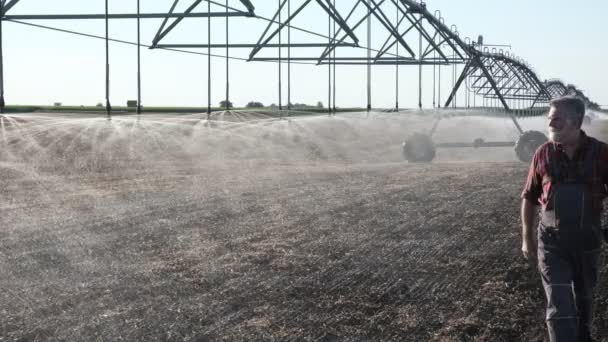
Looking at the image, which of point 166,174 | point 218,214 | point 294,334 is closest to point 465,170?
point 166,174

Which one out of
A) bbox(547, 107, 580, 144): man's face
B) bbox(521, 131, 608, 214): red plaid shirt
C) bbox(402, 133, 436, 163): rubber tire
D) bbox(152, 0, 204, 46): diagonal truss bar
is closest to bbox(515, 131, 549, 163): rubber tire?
bbox(402, 133, 436, 163): rubber tire

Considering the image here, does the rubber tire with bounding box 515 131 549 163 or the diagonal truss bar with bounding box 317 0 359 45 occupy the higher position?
the diagonal truss bar with bounding box 317 0 359 45

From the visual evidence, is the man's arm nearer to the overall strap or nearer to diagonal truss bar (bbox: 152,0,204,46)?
the overall strap

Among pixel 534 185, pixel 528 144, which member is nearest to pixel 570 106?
pixel 534 185

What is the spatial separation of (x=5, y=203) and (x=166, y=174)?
479 centimetres

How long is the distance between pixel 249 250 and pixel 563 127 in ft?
15.0

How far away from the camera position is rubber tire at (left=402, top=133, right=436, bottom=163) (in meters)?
22.0

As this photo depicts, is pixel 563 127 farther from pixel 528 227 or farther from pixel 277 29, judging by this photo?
pixel 277 29

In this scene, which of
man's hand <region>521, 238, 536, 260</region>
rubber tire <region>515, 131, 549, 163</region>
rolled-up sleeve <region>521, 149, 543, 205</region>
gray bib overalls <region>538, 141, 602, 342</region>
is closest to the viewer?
gray bib overalls <region>538, 141, 602, 342</region>

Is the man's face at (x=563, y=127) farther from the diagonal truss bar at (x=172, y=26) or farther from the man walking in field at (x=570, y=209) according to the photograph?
the diagonal truss bar at (x=172, y=26)

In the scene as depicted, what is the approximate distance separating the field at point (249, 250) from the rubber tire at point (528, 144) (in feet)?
8.79

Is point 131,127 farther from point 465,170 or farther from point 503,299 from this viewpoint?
point 503,299

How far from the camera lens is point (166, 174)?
1722cm

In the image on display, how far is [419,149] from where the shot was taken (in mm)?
22000
